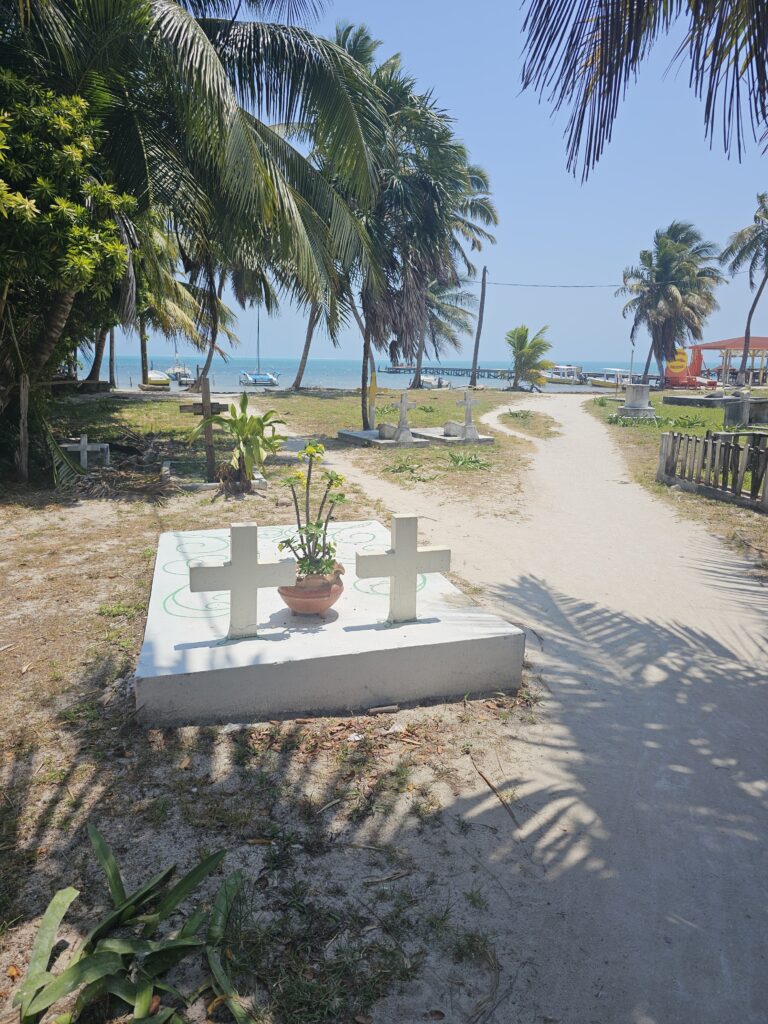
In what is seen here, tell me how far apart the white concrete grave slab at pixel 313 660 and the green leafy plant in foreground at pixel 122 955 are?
1.20m

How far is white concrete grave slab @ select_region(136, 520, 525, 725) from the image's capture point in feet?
11.8

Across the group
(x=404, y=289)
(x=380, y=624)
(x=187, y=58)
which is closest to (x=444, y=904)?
(x=380, y=624)

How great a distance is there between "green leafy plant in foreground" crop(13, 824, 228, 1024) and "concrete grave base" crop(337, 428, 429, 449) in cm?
1321

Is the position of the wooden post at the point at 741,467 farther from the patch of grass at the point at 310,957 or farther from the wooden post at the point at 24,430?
the wooden post at the point at 24,430

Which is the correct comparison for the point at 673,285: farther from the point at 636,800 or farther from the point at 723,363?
the point at 636,800

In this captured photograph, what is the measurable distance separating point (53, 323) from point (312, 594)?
23.4 ft

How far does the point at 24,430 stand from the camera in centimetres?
943

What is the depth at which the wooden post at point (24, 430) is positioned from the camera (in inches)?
366

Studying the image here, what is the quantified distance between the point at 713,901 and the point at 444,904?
961 millimetres

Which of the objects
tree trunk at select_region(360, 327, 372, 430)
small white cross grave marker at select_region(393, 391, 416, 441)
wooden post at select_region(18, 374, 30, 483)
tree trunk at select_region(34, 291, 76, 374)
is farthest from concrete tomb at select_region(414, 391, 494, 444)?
wooden post at select_region(18, 374, 30, 483)

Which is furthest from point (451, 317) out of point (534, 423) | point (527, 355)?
point (534, 423)

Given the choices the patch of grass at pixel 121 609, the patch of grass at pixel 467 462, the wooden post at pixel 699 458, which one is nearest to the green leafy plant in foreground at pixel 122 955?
the patch of grass at pixel 121 609

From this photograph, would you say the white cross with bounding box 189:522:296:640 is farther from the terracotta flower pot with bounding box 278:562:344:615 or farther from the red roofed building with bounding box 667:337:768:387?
the red roofed building with bounding box 667:337:768:387

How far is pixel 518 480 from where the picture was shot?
11.6 m
